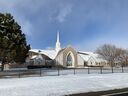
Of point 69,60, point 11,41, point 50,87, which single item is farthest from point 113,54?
point 50,87

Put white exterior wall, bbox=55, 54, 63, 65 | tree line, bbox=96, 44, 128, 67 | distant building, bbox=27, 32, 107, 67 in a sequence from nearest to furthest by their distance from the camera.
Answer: distant building, bbox=27, 32, 107, 67, white exterior wall, bbox=55, 54, 63, 65, tree line, bbox=96, 44, 128, 67

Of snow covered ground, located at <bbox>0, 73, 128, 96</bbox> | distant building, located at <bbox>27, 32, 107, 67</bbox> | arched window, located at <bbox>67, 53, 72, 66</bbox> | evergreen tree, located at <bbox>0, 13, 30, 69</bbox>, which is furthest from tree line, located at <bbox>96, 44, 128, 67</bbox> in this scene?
snow covered ground, located at <bbox>0, 73, 128, 96</bbox>

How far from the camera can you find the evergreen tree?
41.9m

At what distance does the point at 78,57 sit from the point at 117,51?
72.0 feet

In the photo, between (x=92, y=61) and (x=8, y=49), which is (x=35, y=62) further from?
(x=8, y=49)

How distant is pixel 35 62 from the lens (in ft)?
311

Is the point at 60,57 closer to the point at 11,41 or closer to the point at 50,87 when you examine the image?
the point at 11,41

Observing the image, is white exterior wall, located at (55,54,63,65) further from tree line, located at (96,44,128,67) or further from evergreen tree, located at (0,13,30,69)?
evergreen tree, located at (0,13,30,69)

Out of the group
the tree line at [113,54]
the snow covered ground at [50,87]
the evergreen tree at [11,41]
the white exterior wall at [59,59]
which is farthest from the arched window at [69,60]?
the snow covered ground at [50,87]

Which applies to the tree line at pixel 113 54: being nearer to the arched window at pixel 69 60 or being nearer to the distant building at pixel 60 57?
the distant building at pixel 60 57

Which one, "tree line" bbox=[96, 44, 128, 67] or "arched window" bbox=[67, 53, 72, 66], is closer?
"arched window" bbox=[67, 53, 72, 66]

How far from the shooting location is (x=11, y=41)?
43531 mm

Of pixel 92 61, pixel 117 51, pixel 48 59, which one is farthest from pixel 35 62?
pixel 117 51

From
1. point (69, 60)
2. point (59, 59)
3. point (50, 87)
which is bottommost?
point (50, 87)
